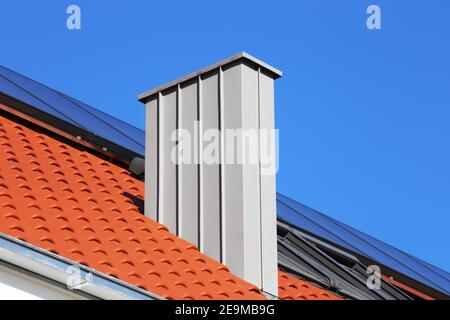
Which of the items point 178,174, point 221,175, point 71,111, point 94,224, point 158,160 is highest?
point 71,111

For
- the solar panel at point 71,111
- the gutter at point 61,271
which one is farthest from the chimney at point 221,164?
the gutter at point 61,271

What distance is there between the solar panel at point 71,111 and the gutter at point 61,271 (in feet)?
13.0

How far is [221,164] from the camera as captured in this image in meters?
9.11

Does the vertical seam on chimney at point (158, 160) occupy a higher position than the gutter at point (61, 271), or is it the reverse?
the vertical seam on chimney at point (158, 160)

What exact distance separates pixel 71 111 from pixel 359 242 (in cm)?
335

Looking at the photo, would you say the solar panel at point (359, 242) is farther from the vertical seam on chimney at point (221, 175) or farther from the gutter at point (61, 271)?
the gutter at point (61, 271)

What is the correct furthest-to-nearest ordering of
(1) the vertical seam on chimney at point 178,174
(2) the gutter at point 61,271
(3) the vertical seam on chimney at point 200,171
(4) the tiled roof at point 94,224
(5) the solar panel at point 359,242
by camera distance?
(5) the solar panel at point 359,242, (1) the vertical seam on chimney at point 178,174, (3) the vertical seam on chimney at point 200,171, (4) the tiled roof at point 94,224, (2) the gutter at point 61,271

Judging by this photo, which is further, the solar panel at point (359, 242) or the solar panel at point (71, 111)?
the solar panel at point (359, 242)

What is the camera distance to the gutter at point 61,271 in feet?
21.4

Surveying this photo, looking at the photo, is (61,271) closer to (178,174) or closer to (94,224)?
(94,224)

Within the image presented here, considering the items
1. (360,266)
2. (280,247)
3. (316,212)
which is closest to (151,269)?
(280,247)

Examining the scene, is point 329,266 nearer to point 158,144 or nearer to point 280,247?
point 280,247

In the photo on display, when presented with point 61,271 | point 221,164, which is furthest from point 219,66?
point 61,271

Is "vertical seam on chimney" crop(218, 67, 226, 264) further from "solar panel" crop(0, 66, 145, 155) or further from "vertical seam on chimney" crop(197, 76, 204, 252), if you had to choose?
"solar panel" crop(0, 66, 145, 155)
